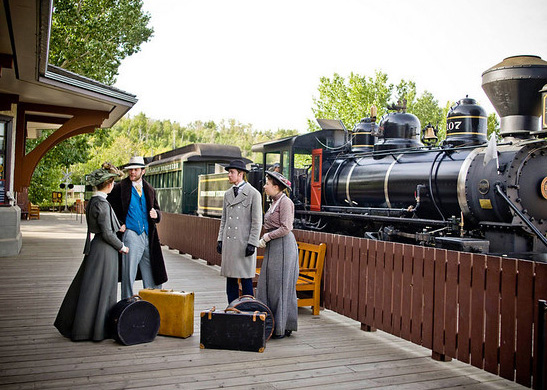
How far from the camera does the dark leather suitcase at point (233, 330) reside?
15.9ft

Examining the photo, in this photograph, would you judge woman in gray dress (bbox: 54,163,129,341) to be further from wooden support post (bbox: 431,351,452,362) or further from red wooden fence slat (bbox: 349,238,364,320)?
wooden support post (bbox: 431,351,452,362)

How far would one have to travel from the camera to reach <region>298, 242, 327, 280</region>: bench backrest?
6.64 meters

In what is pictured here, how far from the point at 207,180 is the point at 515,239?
1256cm

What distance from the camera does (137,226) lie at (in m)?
5.66

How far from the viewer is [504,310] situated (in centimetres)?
405

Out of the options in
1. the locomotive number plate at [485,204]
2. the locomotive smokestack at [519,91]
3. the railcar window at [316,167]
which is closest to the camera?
the locomotive number plate at [485,204]

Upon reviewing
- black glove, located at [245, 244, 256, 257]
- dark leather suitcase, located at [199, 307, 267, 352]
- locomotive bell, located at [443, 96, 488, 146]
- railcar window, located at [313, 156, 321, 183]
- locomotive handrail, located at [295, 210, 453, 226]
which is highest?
locomotive bell, located at [443, 96, 488, 146]

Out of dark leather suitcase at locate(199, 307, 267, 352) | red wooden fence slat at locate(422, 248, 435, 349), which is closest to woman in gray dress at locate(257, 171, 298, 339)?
dark leather suitcase at locate(199, 307, 267, 352)

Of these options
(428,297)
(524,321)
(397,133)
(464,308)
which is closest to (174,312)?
(428,297)

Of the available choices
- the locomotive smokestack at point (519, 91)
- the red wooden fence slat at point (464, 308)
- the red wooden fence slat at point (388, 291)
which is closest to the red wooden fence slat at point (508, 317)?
the red wooden fence slat at point (464, 308)

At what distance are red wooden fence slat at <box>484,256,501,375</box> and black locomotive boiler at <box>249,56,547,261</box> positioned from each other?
119 inches

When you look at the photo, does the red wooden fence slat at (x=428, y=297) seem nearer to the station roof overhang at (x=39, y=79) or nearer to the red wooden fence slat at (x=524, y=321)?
the red wooden fence slat at (x=524, y=321)

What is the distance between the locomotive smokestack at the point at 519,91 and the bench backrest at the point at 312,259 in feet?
13.0

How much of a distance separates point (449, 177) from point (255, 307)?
498 cm
